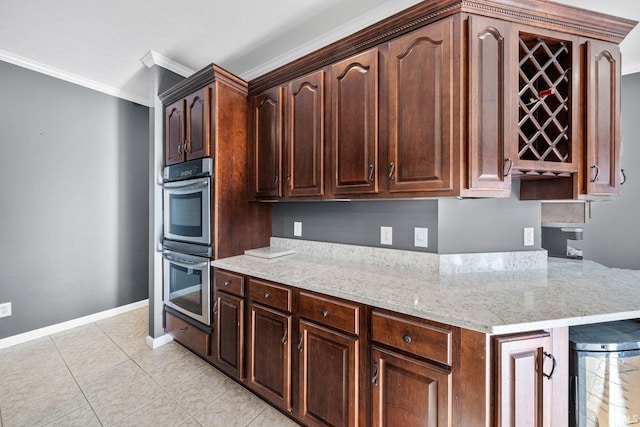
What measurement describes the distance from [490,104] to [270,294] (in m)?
1.59

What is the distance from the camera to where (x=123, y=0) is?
1746mm

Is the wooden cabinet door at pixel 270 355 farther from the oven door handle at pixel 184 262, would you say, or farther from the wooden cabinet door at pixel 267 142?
the wooden cabinet door at pixel 267 142

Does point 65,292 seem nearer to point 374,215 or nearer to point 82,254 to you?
point 82,254

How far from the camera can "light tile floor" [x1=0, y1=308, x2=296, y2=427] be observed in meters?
1.63

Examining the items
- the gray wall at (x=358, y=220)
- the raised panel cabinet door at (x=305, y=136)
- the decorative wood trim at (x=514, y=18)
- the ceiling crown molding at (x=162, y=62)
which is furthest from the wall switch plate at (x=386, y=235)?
the ceiling crown molding at (x=162, y=62)

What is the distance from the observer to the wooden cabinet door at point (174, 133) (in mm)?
2297

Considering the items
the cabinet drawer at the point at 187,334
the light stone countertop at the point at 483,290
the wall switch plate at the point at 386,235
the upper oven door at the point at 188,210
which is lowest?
the cabinet drawer at the point at 187,334

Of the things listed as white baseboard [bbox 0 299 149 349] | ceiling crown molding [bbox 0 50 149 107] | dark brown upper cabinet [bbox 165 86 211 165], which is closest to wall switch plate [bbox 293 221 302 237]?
dark brown upper cabinet [bbox 165 86 211 165]

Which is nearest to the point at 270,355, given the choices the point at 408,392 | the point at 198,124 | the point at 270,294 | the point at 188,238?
the point at 270,294

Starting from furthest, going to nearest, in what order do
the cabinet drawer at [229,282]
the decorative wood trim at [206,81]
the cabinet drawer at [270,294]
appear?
the decorative wood trim at [206,81]
the cabinet drawer at [229,282]
the cabinet drawer at [270,294]

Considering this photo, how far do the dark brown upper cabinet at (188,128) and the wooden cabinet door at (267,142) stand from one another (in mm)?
363

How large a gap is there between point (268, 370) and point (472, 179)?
1.61 meters

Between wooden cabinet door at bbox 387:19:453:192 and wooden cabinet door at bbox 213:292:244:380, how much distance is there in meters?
1.32

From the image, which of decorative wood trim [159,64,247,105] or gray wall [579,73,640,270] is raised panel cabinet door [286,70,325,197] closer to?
decorative wood trim [159,64,247,105]
